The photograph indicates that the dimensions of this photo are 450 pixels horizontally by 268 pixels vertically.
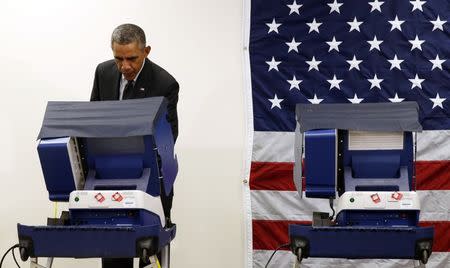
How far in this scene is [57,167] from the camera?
7.54 feet

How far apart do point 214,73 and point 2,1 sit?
1346mm

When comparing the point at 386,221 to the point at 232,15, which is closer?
the point at 386,221

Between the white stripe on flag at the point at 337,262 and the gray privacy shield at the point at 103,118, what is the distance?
1547 mm

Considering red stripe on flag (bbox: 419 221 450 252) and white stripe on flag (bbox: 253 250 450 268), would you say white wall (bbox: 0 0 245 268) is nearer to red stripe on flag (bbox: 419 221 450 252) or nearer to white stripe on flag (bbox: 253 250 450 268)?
white stripe on flag (bbox: 253 250 450 268)

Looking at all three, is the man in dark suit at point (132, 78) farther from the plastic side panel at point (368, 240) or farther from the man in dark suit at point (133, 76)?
the plastic side panel at point (368, 240)

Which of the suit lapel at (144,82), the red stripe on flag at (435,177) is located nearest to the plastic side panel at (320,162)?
the suit lapel at (144,82)

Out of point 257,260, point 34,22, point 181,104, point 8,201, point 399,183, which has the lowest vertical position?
point 257,260

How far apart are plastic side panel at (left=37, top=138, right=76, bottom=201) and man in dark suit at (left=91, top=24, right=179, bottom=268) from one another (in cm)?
45

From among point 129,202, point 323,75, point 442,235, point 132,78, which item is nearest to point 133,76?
point 132,78

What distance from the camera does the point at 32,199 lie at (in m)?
3.74

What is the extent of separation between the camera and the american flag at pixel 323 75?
3586 millimetres

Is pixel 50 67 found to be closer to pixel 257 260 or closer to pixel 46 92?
pixel 46 92

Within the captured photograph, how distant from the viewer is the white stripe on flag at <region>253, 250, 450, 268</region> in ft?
11.5

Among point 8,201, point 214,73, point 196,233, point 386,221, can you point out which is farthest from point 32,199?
point 386,221
